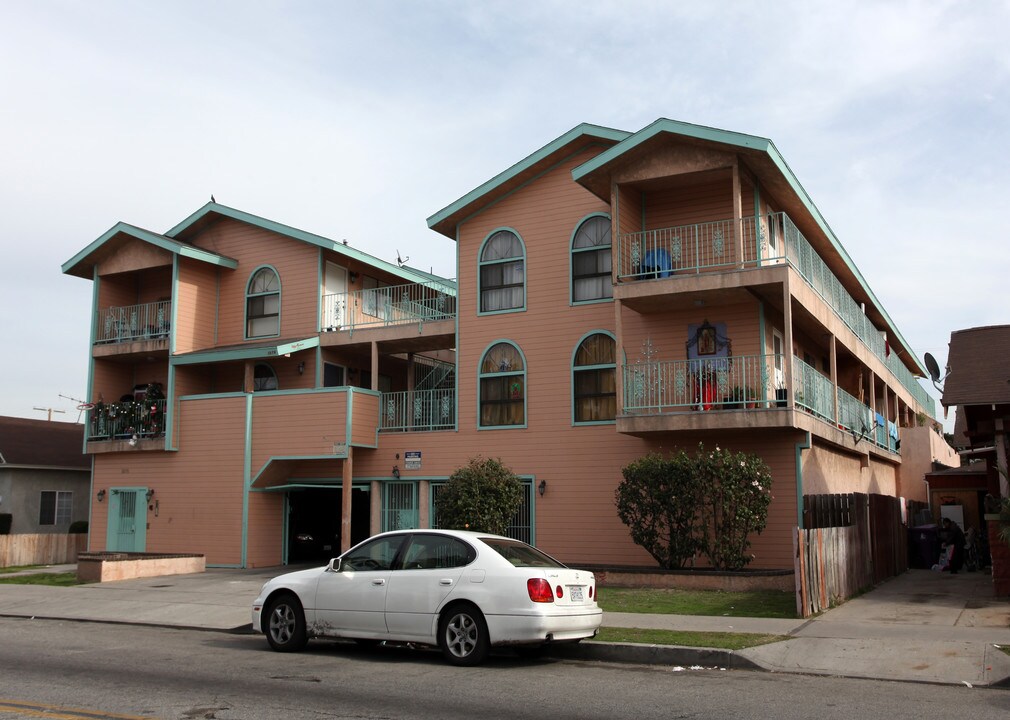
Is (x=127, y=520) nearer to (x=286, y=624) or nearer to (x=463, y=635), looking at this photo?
(x=286, y=624)

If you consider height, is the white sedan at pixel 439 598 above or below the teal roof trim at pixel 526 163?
below

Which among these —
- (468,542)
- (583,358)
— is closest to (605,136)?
(583,358)

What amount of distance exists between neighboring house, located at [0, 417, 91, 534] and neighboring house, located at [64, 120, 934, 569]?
551 centimetres

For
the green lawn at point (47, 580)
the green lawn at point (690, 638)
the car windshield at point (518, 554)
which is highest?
the car windshield at point (518, 554)

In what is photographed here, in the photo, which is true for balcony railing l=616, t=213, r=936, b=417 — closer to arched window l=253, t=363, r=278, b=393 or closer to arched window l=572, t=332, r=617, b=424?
arched window l=572, t=332, r=617, b=424

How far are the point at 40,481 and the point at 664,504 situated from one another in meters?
22.7

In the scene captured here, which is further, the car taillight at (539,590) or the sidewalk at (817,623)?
the car taillight at (539,590)

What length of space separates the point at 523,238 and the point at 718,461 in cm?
774

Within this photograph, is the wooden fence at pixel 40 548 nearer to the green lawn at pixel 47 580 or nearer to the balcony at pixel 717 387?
the green lawn at pixel 47 580

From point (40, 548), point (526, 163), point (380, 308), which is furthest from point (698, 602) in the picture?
point (40, 548)

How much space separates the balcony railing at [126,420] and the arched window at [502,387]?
9.33m

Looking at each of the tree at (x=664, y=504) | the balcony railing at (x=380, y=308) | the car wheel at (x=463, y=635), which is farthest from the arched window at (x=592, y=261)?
the car wheel at (x=463, y=635)

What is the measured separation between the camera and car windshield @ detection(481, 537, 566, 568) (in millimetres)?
10898

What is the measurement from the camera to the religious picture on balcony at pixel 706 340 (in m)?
20.0
